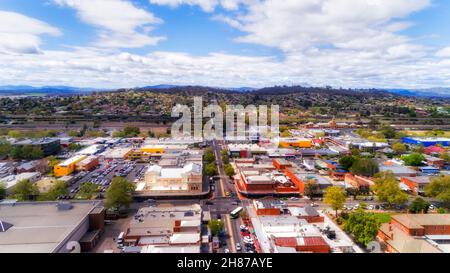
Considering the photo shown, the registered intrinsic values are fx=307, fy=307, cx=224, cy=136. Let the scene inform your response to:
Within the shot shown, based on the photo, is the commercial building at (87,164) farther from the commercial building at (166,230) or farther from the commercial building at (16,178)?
the commercial building at (166,230)

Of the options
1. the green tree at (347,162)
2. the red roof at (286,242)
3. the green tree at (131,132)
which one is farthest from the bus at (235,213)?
the green tree at (131,132)

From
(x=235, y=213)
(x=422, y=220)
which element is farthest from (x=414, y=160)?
(x=235, y=213)

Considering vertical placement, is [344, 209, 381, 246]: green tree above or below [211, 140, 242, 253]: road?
above

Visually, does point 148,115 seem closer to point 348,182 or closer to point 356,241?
point 348,182

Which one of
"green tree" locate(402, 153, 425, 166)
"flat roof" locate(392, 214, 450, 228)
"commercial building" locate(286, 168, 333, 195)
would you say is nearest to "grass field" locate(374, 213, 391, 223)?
"flat roof" locate(392, 214, 450, 228)

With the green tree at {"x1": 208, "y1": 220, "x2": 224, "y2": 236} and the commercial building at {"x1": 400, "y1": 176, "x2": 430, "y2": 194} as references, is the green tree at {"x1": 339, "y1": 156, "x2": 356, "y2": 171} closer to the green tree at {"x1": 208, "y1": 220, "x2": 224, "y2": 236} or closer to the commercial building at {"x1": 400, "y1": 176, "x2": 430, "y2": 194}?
the commercial building at {"x1": 400, "y1": 176, "x2": 430, "y2": 194}
